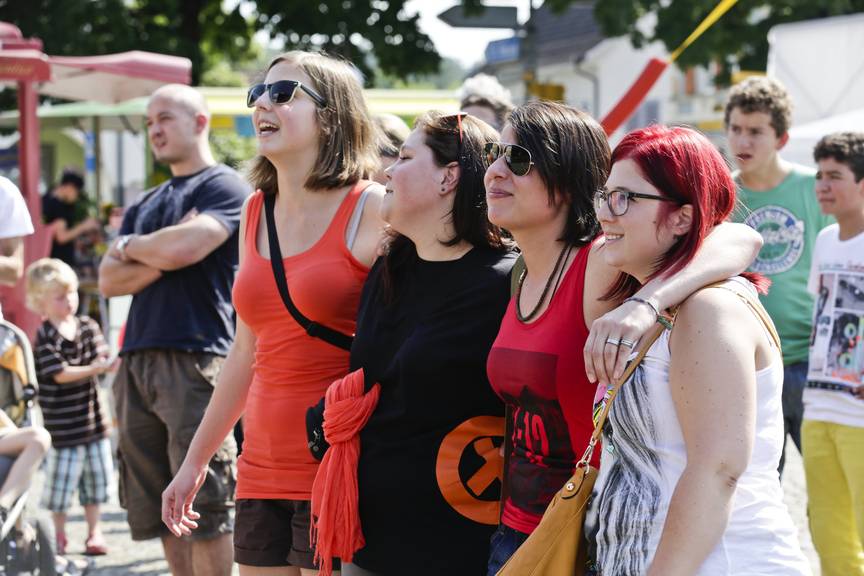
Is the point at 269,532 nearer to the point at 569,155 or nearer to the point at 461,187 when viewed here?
the point at 461,187

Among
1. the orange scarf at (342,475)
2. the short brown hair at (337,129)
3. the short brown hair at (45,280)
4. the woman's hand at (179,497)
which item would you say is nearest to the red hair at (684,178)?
the orange scarf at (342,475)

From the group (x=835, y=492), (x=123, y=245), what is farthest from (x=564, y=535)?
(x=123, y=245)

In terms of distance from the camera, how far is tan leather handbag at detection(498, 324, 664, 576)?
236 centimetres

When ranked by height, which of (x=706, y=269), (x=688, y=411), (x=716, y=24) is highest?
(x=716, y=24)

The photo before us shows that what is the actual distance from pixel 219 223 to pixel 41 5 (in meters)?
15.2

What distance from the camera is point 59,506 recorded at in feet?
Answer: 21.4

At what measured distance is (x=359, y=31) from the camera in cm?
2009

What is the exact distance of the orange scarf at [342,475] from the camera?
3111 millimetres

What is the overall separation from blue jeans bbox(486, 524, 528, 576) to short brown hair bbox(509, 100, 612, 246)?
69 cm

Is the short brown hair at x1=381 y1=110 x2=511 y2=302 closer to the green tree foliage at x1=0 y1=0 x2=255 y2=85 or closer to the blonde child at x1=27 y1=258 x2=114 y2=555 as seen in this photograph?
the blonde child at x1=27 y1=258 x2=114 y2=555

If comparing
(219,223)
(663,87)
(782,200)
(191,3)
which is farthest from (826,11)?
(663,87)

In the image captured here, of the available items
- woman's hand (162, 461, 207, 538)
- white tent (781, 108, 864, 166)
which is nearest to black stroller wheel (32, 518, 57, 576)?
woman's hand (162, 461, 207, 538)

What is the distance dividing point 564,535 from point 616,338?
0.41 m

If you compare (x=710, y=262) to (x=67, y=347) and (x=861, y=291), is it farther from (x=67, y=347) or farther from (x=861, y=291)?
(x=67, y=347)
